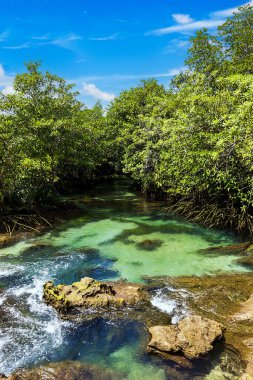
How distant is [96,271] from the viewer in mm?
12148

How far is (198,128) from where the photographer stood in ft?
51.8

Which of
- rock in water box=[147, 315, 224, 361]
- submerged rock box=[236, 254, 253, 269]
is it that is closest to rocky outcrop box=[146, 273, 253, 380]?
rock in water box=[147, 315, 224, 361]

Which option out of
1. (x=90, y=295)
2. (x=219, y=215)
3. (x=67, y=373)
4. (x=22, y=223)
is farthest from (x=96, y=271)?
(x=219, y=215)

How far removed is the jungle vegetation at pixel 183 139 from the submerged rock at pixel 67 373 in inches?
352

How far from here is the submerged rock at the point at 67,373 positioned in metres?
6.43

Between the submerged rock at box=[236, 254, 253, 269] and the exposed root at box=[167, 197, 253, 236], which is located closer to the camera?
the submerged rock at box=[236, 254, 253, 269]

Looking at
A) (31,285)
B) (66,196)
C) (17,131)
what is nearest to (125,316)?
(31,285)

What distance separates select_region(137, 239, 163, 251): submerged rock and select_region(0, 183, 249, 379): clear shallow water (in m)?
0.17

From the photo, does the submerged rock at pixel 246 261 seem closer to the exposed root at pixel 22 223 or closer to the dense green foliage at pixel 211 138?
the dense green foliage at pixel 211 138

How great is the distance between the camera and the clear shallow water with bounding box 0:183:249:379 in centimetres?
723

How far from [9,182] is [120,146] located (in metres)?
16.8

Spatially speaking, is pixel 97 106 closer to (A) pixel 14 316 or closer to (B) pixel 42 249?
(B) pixel 42 249

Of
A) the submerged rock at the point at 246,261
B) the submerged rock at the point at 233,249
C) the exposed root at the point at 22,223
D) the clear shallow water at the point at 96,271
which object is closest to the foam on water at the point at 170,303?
the clear shallow water at the point at 96,271

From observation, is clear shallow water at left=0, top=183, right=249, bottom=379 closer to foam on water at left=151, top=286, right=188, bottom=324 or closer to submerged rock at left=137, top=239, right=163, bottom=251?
foam on water at left=151, top=286, right=188, bottom=324
